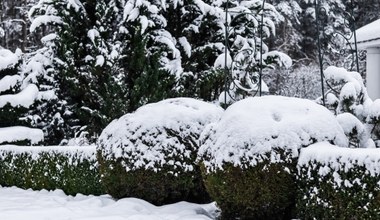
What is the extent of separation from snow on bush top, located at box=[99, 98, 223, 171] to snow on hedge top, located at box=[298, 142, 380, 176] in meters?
1.76

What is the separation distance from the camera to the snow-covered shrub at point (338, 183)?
3.87m

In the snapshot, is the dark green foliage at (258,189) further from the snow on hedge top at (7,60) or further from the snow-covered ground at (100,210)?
the snow on hedge top at (7,60)

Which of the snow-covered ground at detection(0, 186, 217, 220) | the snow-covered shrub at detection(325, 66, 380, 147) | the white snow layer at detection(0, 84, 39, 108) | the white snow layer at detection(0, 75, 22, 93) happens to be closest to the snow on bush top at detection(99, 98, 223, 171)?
the snow-covered ground at detection(0, 186, 217, 220)

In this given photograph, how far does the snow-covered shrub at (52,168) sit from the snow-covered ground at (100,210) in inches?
19.6

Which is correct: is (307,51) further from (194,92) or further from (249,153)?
(249,153)

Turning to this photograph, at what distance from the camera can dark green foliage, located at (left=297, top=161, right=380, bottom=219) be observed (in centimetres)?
386

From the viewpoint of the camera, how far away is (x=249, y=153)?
4.75 meters

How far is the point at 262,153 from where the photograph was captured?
470 centimetres

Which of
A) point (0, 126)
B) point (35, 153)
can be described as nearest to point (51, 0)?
point (0, 126)

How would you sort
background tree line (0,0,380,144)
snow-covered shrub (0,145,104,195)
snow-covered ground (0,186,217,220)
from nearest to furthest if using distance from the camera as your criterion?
snow-covered ground (0,186,217,220)
snow-covered shrub (0,145,104,195)
background tree line (0,0,380,144)

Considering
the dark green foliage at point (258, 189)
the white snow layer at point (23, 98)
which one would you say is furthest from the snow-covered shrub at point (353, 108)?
the white snow layer at point (23, 98)

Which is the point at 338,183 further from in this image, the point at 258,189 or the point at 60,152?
the point at 60,152

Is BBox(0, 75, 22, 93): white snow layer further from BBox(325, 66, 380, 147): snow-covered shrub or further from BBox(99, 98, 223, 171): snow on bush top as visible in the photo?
BBox(325, 66, 380, 147): snow-covered shrub

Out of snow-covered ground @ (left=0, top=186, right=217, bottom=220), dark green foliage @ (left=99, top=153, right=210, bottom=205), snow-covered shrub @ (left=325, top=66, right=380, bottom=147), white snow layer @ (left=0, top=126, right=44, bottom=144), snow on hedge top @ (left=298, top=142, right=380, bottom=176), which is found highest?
snow-covered shrub @ (left=325, top=66, right=380, bottom=147)
